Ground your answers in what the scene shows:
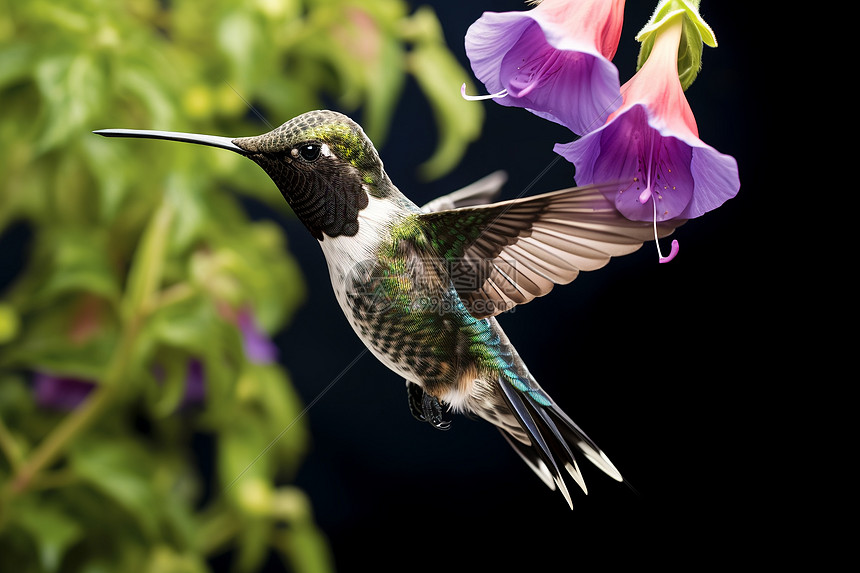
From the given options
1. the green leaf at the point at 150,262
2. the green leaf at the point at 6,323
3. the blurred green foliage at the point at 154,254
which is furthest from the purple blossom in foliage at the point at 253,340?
the green leaf at the point at 6,323

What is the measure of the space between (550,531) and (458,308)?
102 centimetres

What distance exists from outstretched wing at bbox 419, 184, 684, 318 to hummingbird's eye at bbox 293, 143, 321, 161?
51mm

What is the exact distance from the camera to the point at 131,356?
0.75m

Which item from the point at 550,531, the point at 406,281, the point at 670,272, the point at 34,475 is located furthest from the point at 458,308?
the point at 550,531

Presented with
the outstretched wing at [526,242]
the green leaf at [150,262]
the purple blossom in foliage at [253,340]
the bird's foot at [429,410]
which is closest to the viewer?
the outstretched wing at [526,242]

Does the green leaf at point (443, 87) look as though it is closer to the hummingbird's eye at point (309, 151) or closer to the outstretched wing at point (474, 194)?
the outstretched wing at point (474, 194)

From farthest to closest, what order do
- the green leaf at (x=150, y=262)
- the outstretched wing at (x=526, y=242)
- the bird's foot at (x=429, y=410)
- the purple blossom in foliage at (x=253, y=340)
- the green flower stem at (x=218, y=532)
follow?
the green flower stem at (x=218, y=532) → the purple blossom in foliage at (x=253, y=340) → the green leaf at (x=150, y=262) → the bird's foot at (x=429, y=410) → the outstretched wing at (x=526, y=242)

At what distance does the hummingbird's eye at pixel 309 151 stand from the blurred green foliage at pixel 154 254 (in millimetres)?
493

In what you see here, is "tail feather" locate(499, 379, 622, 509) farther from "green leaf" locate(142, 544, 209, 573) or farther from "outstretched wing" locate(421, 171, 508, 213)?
"green leaf" locate(142, 544, 209, 573)

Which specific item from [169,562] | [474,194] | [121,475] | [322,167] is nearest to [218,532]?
[169,562]

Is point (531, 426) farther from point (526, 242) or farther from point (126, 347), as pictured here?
point (126, 347)

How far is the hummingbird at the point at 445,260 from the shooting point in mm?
248

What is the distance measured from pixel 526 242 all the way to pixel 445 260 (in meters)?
0.03

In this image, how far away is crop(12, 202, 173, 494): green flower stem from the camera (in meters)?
0.74
